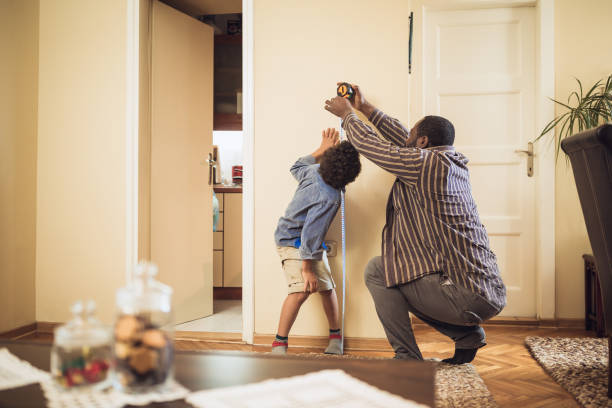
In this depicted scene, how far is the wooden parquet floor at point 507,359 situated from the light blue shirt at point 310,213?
614 millimetres

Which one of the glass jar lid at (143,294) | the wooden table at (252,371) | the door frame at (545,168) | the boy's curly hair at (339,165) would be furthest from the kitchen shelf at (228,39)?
the glass jar lid at (143,294)

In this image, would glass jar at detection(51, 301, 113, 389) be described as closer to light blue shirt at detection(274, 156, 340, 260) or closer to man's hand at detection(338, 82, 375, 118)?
light blue shirt at detection(274, 156, 340, 260)

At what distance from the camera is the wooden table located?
831mm

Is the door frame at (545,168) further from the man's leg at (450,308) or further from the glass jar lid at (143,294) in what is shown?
the glass jar lid at (143,294)

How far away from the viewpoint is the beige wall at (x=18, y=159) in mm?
2551

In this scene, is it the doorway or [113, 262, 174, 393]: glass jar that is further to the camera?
the doorway

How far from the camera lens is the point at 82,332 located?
802mm

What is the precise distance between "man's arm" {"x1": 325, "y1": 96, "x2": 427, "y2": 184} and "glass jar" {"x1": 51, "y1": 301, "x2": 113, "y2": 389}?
4.16 ft

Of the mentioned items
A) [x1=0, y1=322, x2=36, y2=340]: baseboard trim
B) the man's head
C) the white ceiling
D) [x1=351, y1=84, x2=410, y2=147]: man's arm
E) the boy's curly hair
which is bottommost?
[x1=0, y1=322, x2=36, y2=340]: baseboard trim

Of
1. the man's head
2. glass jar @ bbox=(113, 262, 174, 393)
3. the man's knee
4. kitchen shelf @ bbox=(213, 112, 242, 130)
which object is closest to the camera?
glass jar @ bbox=(113, 262, 174, 393)

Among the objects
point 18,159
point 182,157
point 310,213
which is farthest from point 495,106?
point 18,159

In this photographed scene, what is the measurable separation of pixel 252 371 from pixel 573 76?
2876 mm

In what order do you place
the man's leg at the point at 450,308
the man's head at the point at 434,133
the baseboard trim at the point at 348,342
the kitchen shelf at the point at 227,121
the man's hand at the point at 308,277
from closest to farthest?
1. the man's leg at the point at 450,308
2. the man's head at the point at 434,133
3. the man's hand at the point at 308,277
4. the baseboard trim at the point at 348,342
5. the kitchen shelf at the point at 227,121

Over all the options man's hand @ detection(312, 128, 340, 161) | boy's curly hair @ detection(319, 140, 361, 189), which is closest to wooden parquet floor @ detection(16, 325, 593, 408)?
boy's curly hair @ detection(319, 140, 361, 189)
